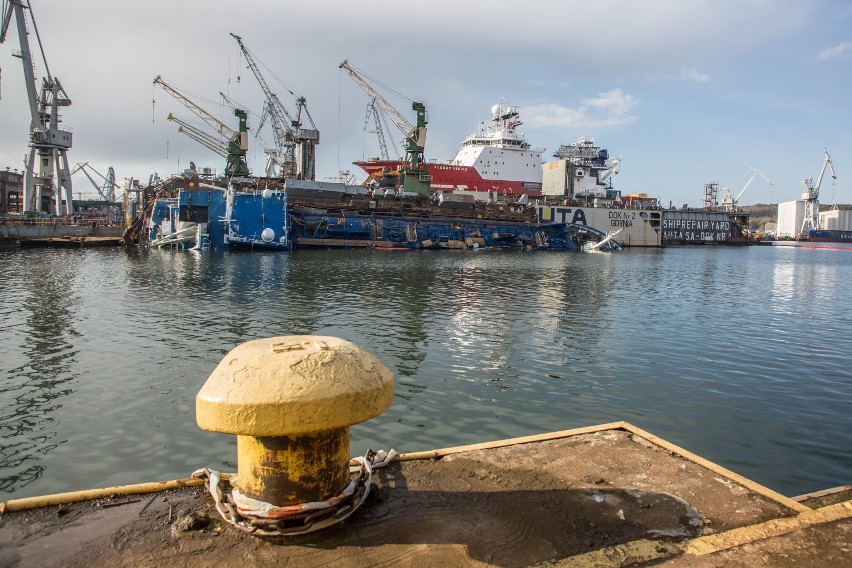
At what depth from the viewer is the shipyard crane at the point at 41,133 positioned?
66062mm

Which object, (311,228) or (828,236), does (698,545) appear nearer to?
(311,228)

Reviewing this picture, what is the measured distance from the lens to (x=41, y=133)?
6969cm

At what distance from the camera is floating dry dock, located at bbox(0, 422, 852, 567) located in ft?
11.2

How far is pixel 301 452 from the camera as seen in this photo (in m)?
3.65

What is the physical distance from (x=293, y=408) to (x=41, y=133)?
282ft

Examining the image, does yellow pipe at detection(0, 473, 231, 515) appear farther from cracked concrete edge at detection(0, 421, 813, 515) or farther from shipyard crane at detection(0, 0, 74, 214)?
shipyard crane at detection(0, 0, 74, 214)

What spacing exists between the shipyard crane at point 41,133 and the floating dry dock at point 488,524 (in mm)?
83039

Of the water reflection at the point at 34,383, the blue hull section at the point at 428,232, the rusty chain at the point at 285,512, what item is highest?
the blue hull section at the point at 428,232

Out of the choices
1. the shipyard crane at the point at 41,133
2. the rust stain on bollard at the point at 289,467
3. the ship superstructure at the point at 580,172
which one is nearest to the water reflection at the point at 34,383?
the rust stain on bollard at the point at 289,467

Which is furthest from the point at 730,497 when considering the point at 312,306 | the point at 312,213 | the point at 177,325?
the point at 312,213

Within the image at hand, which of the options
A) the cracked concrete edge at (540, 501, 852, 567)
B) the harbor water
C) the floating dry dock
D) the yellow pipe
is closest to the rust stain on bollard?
the floating dry dock

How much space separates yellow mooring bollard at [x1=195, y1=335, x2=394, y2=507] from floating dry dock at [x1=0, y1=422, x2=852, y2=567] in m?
0.37

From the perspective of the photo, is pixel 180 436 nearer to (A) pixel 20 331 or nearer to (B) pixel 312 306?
(A) pixel 20 331

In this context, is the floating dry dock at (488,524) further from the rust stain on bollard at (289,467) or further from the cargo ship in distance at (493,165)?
the cargo ship in distance at (493,165)
